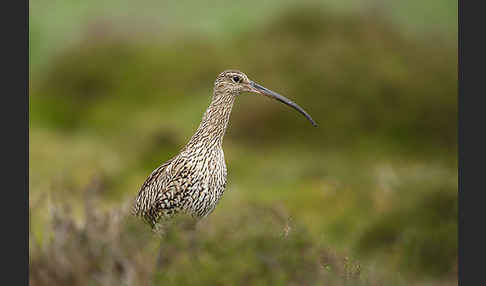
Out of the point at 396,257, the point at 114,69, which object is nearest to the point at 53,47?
the point at 114,69

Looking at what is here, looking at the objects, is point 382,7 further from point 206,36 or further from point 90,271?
point 90,271

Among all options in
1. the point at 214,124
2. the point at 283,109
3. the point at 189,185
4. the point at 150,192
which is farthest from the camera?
the point at 283,109

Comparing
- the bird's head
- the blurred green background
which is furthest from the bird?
the blurred green background

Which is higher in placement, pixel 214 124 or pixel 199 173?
pixel 214 124

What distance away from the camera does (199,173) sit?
734cm

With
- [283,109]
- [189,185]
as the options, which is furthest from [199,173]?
[283,109]

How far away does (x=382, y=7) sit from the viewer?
2556 centimetres

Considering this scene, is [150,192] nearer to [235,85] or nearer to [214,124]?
[214,124]

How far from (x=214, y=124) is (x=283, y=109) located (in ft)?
44.7

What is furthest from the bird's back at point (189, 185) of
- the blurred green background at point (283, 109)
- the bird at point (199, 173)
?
the blurred green background at point (283, 109)

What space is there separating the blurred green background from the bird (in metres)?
0.75

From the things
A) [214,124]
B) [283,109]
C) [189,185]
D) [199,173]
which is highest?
[283,109]

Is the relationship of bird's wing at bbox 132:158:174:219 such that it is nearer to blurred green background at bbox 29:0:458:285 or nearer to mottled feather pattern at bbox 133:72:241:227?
mottled feather pattern at bbox 133:72:241:227

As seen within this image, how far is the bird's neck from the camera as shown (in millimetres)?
7504
